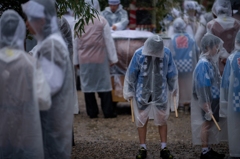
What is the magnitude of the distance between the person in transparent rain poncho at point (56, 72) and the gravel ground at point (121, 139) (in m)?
2.32

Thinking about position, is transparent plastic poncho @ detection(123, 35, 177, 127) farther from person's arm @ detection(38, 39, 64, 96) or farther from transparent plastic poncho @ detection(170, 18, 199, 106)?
transparent plastic poncho @ detection(170, 18, 199, 106)

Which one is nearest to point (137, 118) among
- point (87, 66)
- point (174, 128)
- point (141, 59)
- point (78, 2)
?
point (141, 59)

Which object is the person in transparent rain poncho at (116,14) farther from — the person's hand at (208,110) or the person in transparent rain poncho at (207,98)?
the person's hand at (208,110)

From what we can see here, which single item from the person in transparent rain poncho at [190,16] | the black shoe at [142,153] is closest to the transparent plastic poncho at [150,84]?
the black shoe at [142,153]

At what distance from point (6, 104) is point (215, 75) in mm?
3105

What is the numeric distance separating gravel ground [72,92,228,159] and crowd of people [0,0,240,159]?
309 millimetres

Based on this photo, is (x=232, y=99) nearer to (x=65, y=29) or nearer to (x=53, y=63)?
(x=65, y=29)

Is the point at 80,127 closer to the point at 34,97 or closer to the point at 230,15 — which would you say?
the point at 230,15

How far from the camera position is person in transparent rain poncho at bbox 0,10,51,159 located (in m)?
4.62

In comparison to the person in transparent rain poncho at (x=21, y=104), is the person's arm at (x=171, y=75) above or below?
below

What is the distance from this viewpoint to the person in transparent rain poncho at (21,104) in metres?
4.62

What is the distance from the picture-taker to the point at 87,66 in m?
10.2

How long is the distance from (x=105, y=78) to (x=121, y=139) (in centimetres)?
176

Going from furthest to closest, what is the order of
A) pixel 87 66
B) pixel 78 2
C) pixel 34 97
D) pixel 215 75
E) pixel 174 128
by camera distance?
pixel 87 66
pixel 174 128
pixel 215 75
pixel 78 2
pixel 34 97
